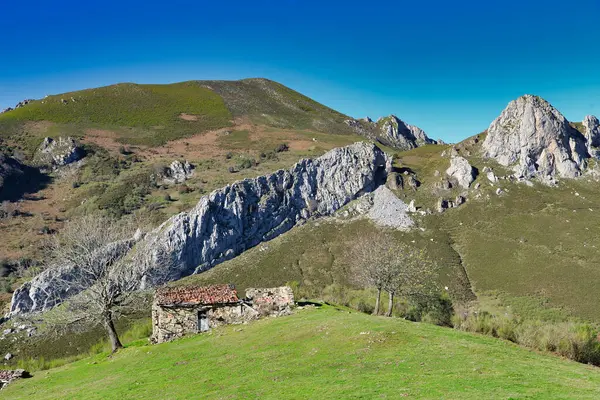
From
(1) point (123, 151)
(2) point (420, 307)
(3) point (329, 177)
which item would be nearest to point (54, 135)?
(1) point (123, 151)

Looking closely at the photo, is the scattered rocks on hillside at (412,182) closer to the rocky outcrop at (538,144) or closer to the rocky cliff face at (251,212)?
the rocky cliff face at (251,212)

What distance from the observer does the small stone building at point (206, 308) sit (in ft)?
117

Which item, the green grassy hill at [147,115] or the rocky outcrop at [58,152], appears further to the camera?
the green grassy hill at [147,115]

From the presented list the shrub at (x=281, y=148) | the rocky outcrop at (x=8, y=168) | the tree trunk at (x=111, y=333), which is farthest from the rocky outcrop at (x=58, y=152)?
the tree trunk at (x=111, y=333)

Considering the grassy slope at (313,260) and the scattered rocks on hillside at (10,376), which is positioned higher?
the grassy slope at (313,260)

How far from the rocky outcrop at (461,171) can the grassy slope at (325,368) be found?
83815 millimetres

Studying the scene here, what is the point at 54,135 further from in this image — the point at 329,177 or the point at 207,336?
the point at 207,336

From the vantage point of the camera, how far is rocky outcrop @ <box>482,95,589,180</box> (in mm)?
107500

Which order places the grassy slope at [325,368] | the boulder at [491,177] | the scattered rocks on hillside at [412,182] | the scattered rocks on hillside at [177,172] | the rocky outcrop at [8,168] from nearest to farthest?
the grassy slope at [325,368] → the boulder at [491,177] → the rocky outcrop at [8,168] → the scattered rocks on hillside at [412,182] → the scattered rocks on hillside at [177,172]

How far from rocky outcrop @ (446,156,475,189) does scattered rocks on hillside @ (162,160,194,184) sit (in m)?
73.0

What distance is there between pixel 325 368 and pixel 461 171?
318ft

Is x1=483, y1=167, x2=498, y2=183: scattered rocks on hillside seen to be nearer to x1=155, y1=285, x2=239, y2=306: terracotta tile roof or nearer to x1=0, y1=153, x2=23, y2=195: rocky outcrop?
x1=155, y1=285, x2=239, y2=306: terracotta tile roof

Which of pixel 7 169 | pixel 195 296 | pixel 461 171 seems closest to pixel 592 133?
pixel 461 171

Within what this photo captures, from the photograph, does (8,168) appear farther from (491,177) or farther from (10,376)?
(491,177)
